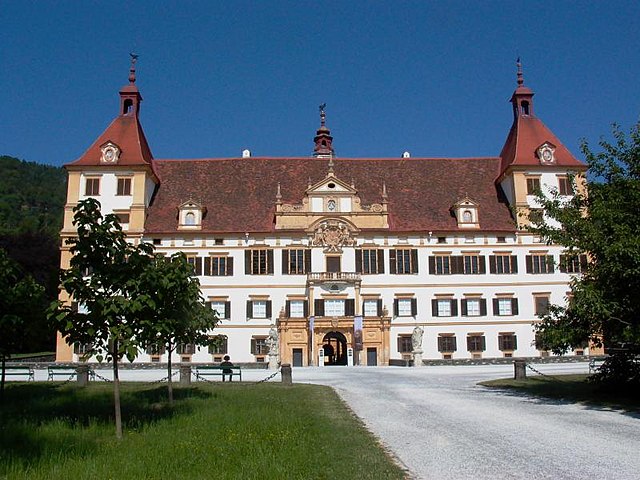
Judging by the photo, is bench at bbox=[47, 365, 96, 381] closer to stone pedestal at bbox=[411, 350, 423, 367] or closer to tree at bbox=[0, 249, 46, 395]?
tree at bbox=[0, 249, 46, 395]

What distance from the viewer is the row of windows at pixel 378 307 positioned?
46344mm

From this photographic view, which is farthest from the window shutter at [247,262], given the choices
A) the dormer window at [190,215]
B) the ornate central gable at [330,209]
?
the dormer window at [190,215]

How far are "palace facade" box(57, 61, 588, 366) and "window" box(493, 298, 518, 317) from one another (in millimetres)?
83

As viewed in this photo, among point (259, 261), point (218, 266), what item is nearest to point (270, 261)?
point (259, 261)

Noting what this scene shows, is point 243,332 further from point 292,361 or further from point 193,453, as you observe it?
point 193,453

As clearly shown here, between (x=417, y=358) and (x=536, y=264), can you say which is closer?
(x=417, y=358)

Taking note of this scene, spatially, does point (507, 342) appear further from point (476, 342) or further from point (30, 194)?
point (30, 194)

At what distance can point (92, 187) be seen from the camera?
159ft

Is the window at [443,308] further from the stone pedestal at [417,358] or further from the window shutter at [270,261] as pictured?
the window shutter at [270,261]

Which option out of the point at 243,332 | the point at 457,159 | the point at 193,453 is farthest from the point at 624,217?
the point at 457,159

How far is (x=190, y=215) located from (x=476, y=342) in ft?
74.9

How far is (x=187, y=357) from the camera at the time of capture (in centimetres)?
4653

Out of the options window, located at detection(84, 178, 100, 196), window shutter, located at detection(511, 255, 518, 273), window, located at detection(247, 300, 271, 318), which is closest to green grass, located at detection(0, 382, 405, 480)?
window, located at detection(247, 300, 271, 318)

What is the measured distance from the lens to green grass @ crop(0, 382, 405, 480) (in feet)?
32.4
